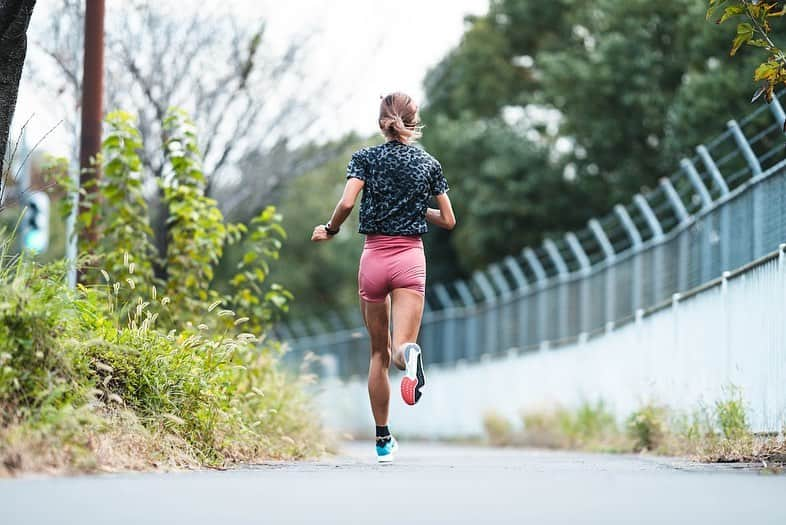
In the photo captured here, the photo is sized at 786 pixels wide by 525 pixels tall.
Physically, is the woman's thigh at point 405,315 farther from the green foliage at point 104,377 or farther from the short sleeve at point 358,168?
the green foliage at point 104,377

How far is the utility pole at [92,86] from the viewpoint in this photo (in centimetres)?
1127

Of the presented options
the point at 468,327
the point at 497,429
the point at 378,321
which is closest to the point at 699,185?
the point at 378,321

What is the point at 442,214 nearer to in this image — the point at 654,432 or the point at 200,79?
the point at 654,432

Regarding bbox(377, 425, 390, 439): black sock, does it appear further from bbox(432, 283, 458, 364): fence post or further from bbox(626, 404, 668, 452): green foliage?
bbox(432, 283, 458, 364): fence post

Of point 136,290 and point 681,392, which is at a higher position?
point 136,290

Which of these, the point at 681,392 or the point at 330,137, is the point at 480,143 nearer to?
the point at 330,137

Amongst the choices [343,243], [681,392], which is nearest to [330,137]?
[681,392]

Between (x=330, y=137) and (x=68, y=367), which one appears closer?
(x=68, y=367)

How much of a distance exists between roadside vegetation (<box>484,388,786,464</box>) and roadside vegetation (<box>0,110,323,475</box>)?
8.94 feet

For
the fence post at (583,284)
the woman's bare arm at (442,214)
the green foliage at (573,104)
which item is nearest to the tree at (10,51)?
the woman's bare arm at (442,214)

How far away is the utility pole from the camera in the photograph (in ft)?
37.0

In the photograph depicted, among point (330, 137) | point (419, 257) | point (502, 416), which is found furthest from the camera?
point (502, 416)

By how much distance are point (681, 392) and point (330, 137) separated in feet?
27.7

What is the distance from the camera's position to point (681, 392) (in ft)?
39.3
